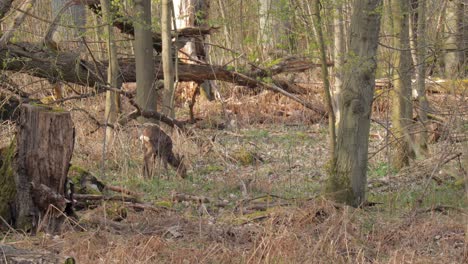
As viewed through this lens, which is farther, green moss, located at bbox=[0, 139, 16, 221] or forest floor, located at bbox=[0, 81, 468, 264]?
green moss, located at bbox=[0, 139, 16, 221]

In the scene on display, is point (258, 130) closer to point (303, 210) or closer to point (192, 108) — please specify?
point (192, 108)

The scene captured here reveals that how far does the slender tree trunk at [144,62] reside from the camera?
11.9m

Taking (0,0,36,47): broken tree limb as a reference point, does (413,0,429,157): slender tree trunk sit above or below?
below

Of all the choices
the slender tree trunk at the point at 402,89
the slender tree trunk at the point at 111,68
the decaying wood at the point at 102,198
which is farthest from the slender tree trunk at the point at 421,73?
the slender tree trunk at the point at 111,68

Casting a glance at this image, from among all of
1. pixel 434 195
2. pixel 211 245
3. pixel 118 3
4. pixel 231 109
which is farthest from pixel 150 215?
pixel 231 109

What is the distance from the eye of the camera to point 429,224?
7.16 metres

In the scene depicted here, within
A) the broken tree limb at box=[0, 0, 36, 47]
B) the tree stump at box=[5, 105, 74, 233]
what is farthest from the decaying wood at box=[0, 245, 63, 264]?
the broken tree limb at box=[0, 0, 36, 47]

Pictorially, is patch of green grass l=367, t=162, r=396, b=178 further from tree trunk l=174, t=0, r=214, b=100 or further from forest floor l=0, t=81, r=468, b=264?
tree trunk l=174, t=0, r=214, b=100

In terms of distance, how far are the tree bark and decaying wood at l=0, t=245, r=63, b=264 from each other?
1.35 m

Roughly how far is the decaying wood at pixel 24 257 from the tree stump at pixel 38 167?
51.9 inches

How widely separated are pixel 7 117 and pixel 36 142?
5.48 meters

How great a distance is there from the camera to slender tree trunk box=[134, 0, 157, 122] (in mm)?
11898

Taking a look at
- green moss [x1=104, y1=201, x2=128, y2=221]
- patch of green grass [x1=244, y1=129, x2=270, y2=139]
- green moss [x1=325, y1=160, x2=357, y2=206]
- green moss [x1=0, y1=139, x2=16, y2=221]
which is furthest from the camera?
patch of green grass [x1=244, y1=129, x2=270, y2=139]

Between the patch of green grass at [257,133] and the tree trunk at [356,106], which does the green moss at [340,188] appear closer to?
the tree trunk at [356,106]
